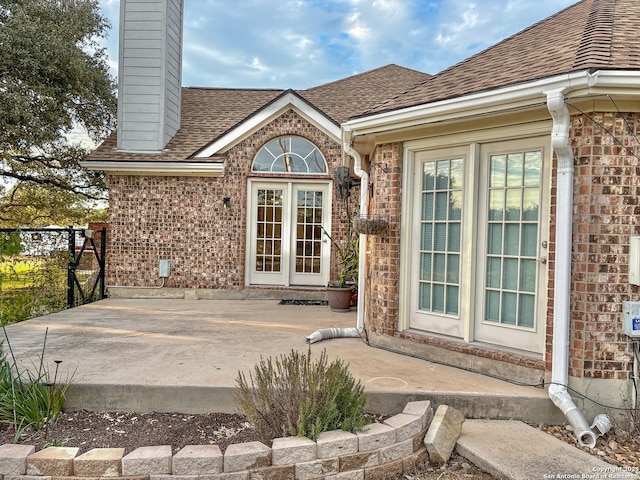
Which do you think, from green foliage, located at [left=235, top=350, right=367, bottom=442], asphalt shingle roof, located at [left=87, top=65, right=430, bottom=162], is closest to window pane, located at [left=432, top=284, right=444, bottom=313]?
green foliage, located at [left=235, top=350, right=367, bottom=442]

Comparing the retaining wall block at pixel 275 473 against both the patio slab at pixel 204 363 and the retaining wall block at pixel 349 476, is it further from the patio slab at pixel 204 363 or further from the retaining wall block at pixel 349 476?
the patio slab at pixel 204 363

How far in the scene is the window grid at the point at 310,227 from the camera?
29.9ft

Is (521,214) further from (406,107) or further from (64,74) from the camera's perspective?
(64,74)

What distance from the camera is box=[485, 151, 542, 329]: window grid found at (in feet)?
13.0

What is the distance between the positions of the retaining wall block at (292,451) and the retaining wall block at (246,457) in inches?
1.8

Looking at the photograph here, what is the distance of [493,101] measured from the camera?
3.77 meters

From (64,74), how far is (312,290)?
825 cm

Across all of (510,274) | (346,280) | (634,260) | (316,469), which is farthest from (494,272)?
(346,280)

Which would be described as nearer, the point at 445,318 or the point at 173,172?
the point at 445,318

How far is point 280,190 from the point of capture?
9.13 meters

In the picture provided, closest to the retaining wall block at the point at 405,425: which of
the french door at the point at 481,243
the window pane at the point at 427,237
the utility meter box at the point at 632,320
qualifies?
the french door at the point at 481,243

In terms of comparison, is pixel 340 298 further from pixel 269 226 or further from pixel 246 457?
pixel 246 457

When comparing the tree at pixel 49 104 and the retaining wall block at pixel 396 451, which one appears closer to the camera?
the retaining wall block at pixel 396 451

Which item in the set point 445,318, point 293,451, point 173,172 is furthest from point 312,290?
point 293,451
